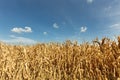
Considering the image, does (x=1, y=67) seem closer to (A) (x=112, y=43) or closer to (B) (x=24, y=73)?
(B) (x=24, y=73)

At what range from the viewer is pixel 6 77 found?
4.75 m

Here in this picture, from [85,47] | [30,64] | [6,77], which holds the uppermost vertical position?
[85,47]

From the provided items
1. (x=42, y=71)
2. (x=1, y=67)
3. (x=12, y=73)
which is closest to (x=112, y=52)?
(x=42, y=71)

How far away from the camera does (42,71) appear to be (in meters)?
4.66

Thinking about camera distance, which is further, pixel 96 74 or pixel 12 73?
pixel 12 73

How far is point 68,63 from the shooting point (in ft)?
15.7

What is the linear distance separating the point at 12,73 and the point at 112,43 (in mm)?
2583

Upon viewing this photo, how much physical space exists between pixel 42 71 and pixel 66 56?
2.58 feet

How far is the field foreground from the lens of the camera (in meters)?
4.28

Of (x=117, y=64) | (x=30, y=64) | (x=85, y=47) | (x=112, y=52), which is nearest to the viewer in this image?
(x=117, y=64)

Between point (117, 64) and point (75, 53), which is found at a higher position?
point (75, 53)

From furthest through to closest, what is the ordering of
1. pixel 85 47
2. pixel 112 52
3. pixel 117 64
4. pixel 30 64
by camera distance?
1. pixel 85 47
2. pixel 30 64
3. pixel 112 52
4. pixel 117 64

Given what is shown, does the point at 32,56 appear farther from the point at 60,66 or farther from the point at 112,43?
the point at 112,43

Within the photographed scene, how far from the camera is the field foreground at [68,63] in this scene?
14.0 feet
